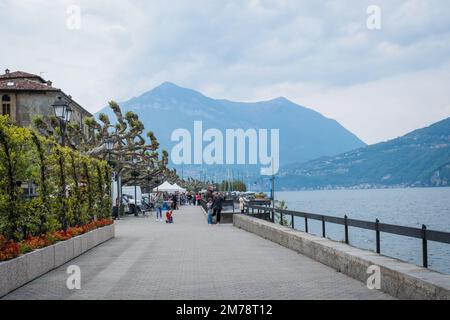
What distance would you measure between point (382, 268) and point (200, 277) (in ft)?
11.9

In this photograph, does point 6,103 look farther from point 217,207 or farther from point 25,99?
point 217,207

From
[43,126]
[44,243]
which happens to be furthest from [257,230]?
[43,126]

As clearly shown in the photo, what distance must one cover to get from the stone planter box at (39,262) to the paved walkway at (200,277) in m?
0.18

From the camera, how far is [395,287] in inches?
367

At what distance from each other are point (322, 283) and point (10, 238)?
235 inches

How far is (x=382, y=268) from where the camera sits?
9.91 metres

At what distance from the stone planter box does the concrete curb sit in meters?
5.57

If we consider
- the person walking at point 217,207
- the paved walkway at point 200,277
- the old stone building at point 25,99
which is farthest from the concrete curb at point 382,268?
the old stone building at point 25,99

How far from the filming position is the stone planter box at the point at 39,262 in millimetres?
10578

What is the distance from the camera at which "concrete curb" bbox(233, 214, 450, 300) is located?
27.0ft
